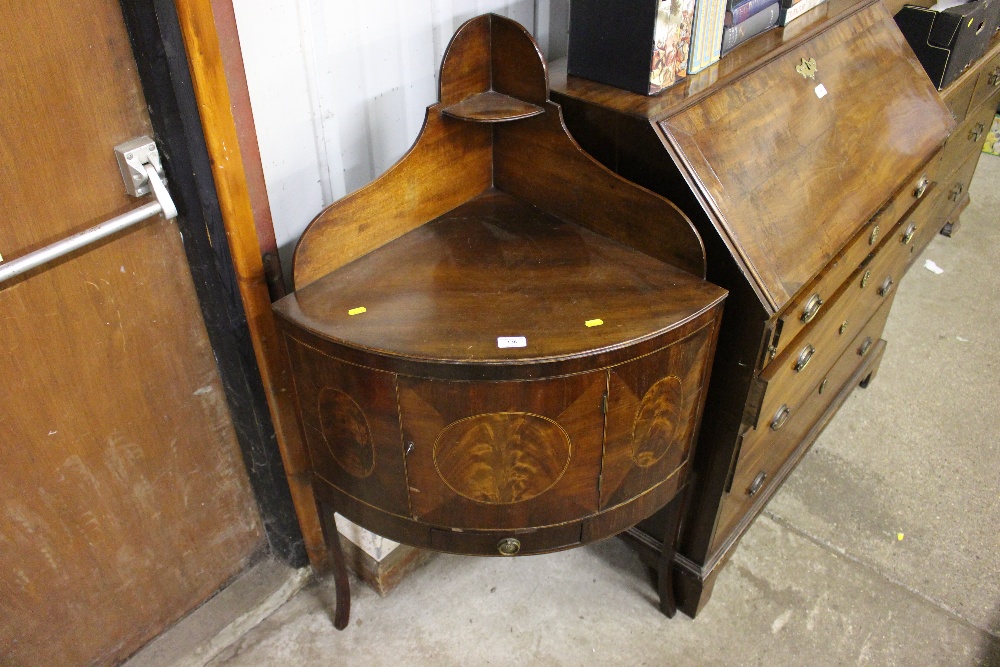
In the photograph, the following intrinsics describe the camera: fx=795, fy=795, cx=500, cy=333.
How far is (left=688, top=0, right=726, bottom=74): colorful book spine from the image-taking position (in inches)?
61.8

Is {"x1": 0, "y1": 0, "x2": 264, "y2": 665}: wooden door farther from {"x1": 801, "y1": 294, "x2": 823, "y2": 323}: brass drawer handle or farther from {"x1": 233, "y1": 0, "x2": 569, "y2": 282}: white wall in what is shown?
{"x1": 801, "y1": 294, "x2": 823, "y2": 323}: brass drawer handle

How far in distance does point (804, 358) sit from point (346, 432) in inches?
39.8

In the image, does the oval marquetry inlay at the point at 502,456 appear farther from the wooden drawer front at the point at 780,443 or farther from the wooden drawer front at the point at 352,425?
the wooden drawer front at the point at 780,443

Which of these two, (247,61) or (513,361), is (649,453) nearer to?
(513,361)

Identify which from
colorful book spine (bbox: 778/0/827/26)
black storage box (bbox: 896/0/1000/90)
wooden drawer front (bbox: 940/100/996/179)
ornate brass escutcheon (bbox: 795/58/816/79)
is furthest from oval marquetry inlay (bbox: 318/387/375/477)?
wooden drawer front (bbox: 940/100/996/179)

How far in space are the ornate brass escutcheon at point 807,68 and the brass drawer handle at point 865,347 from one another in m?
0.95

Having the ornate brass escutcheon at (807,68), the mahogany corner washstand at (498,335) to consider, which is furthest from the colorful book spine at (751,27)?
the mahogany corner washstand at (498,335)

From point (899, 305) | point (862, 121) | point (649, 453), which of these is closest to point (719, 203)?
point (649, 453)

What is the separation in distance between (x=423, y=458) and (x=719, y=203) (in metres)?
0.71

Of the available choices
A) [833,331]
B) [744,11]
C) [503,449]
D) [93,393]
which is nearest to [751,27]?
[744,11]

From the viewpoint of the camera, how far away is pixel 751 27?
5.75ft

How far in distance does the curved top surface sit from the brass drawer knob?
43 cm

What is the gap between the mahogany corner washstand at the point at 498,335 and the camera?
1313mm

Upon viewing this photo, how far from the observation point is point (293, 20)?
1.38 metres
